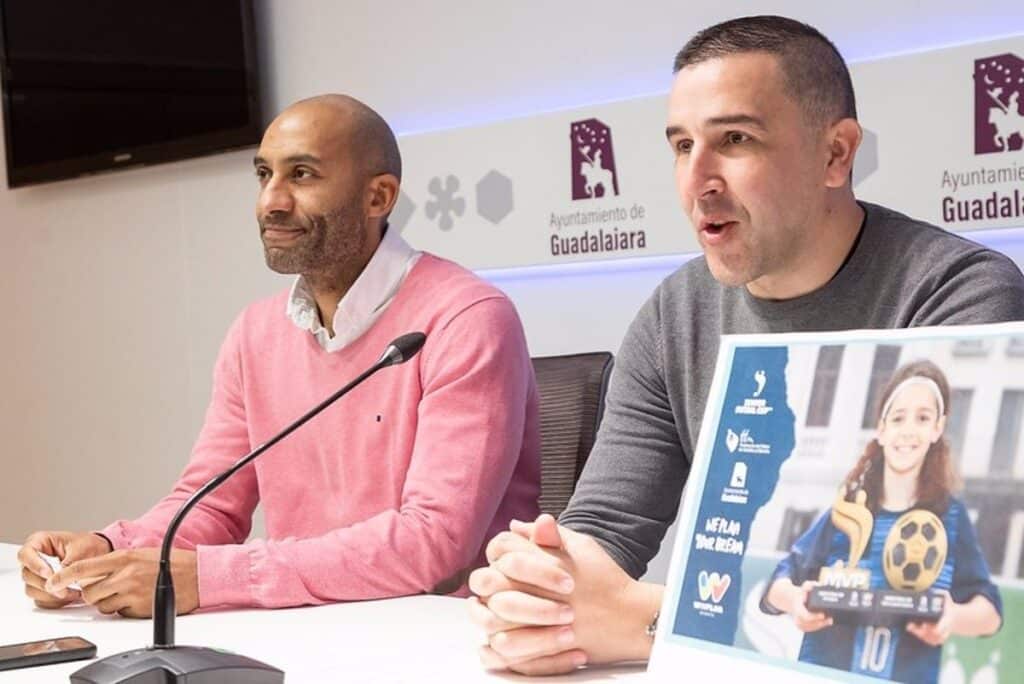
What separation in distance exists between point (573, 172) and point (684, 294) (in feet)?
4.79

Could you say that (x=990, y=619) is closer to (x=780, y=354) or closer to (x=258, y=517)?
(x=780, y=354)

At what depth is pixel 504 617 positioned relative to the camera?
4.26 ft

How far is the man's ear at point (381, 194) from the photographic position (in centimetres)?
238

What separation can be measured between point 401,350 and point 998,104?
148 cm

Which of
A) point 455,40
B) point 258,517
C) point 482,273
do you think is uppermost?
point 455,40

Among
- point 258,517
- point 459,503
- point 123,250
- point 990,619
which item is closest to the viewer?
point 990,619

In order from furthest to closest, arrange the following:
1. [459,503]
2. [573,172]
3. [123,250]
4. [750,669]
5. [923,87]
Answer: [123,250] → [573,172] → [923,87] → [459,503] → [750,669]

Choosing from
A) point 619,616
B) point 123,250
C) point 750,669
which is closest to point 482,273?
point 123,250

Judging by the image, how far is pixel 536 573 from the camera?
1.33 metres

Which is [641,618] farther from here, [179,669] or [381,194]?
[381,194]

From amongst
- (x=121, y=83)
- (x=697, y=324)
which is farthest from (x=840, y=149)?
(x=121, y=83)

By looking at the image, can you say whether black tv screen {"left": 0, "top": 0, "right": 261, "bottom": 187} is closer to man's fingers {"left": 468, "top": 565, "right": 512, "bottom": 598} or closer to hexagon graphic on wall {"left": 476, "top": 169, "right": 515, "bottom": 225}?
hexagon graphic on wall {"left": 476, "top": 169, "right": 515, "bottom": 225}

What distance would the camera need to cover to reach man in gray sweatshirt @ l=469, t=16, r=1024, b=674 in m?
1.53

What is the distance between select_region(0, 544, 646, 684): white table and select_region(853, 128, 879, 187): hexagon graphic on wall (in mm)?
1343
